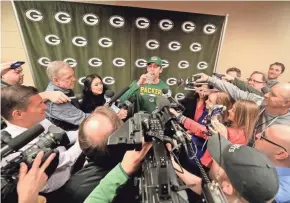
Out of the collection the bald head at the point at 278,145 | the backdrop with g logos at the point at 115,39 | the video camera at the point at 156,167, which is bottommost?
the bald head at the point at 278,145

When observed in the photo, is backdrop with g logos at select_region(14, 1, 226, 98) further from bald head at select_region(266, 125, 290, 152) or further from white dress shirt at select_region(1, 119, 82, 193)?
bald head at select_region(266, 125, 290, 152)

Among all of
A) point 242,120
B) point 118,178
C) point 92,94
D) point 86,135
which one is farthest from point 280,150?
point 92,94

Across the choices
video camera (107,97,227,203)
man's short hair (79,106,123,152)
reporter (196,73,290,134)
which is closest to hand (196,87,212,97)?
reporter (196,73,290,134)

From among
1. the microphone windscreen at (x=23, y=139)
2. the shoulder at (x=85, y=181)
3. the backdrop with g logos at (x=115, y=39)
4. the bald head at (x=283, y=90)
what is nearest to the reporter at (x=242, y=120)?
the bald head at (x=283, y=90)

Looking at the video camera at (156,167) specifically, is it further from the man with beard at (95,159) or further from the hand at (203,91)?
the hand at (203,91)

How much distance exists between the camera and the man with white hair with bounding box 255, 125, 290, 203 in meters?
0.82

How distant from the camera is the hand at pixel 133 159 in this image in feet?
2.36

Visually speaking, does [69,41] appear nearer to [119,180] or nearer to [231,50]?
[119,180]

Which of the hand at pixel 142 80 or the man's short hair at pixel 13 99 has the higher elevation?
the man's short hair at pixel 13 99

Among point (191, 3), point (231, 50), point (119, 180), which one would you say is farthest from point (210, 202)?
point (231, 50)

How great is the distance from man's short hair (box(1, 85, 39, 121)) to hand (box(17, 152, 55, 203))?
0.32m

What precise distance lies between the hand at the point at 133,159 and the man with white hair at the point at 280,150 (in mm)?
598

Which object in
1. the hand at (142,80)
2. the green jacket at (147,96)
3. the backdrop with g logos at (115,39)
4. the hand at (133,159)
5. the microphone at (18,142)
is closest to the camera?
the microphone at (18,142)

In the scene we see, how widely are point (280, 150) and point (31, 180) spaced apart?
40.7 inches
